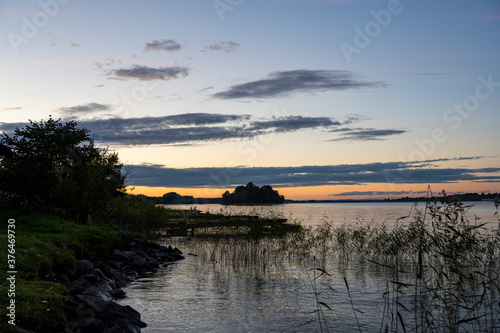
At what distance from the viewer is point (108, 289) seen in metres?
15.5

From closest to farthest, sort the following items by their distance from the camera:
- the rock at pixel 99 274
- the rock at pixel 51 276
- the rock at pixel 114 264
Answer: the rock at pixel 51 276 < the rock at pixel 99 274 < the rock at pixel 114 264

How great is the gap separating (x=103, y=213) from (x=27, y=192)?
19.1 ft

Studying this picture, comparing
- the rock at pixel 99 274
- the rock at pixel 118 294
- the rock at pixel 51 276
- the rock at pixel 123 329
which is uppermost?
the rock at pixel 51 276

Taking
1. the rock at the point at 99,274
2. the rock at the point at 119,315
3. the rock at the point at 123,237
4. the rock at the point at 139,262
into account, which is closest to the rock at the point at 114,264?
the rock at the point at 139,262

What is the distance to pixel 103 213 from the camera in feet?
101

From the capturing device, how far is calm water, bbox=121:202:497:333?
12.8 m

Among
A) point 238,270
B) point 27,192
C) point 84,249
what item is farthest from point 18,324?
point 27,192

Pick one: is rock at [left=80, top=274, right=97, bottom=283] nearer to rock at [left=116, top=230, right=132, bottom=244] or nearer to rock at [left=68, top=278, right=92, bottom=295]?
rock at [left=68, top=278, right=92, bottom=295]

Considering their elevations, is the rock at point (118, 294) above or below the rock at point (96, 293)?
below

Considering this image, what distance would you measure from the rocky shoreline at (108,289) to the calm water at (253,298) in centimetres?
73

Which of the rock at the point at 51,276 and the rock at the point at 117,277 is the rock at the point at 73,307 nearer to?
A: the rock at the point at 51,276

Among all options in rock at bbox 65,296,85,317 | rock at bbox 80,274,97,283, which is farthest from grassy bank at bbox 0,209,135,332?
rock at bbox 80,274,97,283

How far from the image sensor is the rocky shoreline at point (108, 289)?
35.8ft

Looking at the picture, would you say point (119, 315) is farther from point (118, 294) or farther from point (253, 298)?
point (253, 298)
